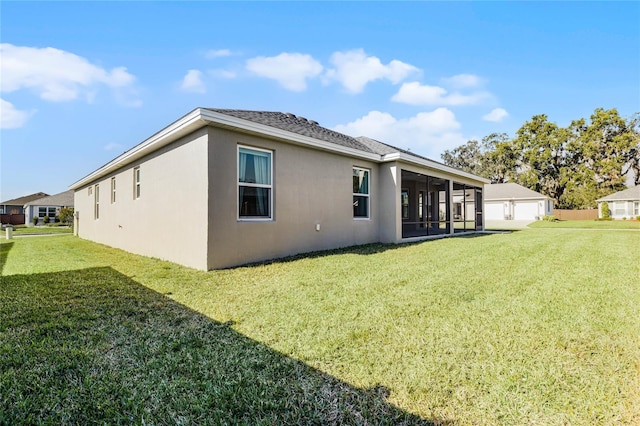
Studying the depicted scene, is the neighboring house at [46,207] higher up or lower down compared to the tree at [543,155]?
lower down

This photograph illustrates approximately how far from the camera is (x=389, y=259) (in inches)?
291

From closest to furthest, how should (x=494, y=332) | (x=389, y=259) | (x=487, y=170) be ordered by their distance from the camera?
(x=494, y=332), (x=389, y=259), (x=487, y=170)

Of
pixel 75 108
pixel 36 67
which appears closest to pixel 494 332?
pixel 36 67

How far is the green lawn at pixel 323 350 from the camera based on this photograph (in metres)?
2.00

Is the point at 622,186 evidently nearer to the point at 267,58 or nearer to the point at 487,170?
the point at 487,170

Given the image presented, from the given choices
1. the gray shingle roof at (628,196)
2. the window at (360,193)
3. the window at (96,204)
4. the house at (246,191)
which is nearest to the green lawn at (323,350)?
the house at (246,191)

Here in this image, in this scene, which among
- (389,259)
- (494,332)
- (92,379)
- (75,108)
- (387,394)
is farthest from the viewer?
(75,108)

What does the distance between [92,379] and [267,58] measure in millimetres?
10772

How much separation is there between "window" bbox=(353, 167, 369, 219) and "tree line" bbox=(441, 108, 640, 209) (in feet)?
134

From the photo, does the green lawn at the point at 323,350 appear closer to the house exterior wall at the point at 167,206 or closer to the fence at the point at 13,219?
the house exterior wall at the point at 167,206

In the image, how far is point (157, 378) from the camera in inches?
92.5

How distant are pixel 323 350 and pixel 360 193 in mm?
7899

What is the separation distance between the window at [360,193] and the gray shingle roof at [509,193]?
30.0 meters

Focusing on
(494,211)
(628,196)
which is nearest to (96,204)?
(494,211)
